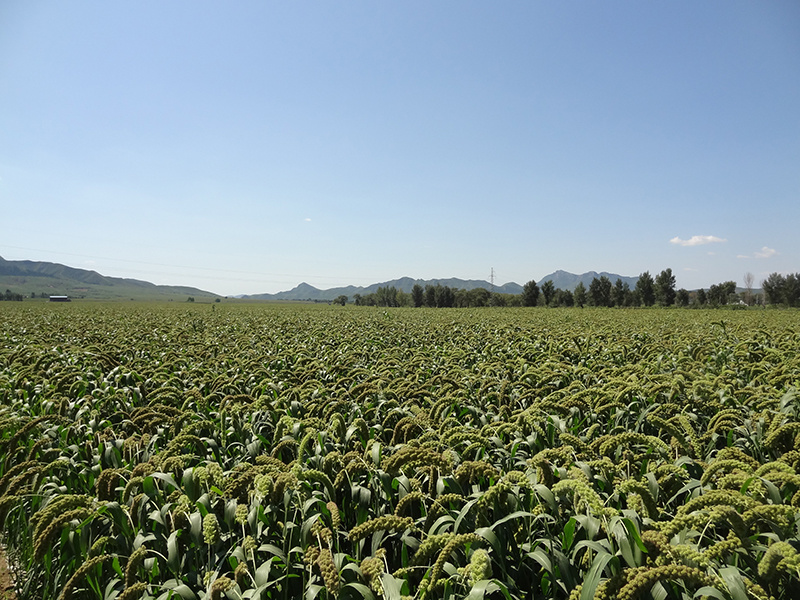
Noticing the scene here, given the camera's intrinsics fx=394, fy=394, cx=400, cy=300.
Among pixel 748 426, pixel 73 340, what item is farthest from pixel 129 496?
pixel 73 340

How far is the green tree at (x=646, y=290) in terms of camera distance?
4852 inches

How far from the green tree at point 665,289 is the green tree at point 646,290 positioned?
1381 millimetres

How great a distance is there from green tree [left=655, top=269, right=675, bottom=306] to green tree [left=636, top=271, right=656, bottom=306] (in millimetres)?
1381

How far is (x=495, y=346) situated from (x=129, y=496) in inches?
398

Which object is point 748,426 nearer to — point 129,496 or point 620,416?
point 620,416

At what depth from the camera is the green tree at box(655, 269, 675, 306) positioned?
121 meters

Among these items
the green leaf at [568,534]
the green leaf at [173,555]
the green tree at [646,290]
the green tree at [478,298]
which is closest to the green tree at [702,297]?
the green tree at [646,290]

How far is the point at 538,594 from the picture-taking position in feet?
8.86

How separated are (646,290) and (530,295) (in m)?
35.0

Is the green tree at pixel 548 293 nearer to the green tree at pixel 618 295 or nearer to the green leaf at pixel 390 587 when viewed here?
the green tree at pixel 618 295

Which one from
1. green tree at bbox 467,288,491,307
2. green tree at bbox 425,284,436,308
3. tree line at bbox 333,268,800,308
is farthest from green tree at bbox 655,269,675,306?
green tree at bbox 425,284,436,308

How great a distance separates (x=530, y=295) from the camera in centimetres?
12975

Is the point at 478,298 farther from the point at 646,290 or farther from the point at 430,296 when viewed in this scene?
the point at 646,290

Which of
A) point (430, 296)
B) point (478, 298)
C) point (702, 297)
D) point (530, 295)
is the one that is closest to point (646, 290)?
point (702, 297)
